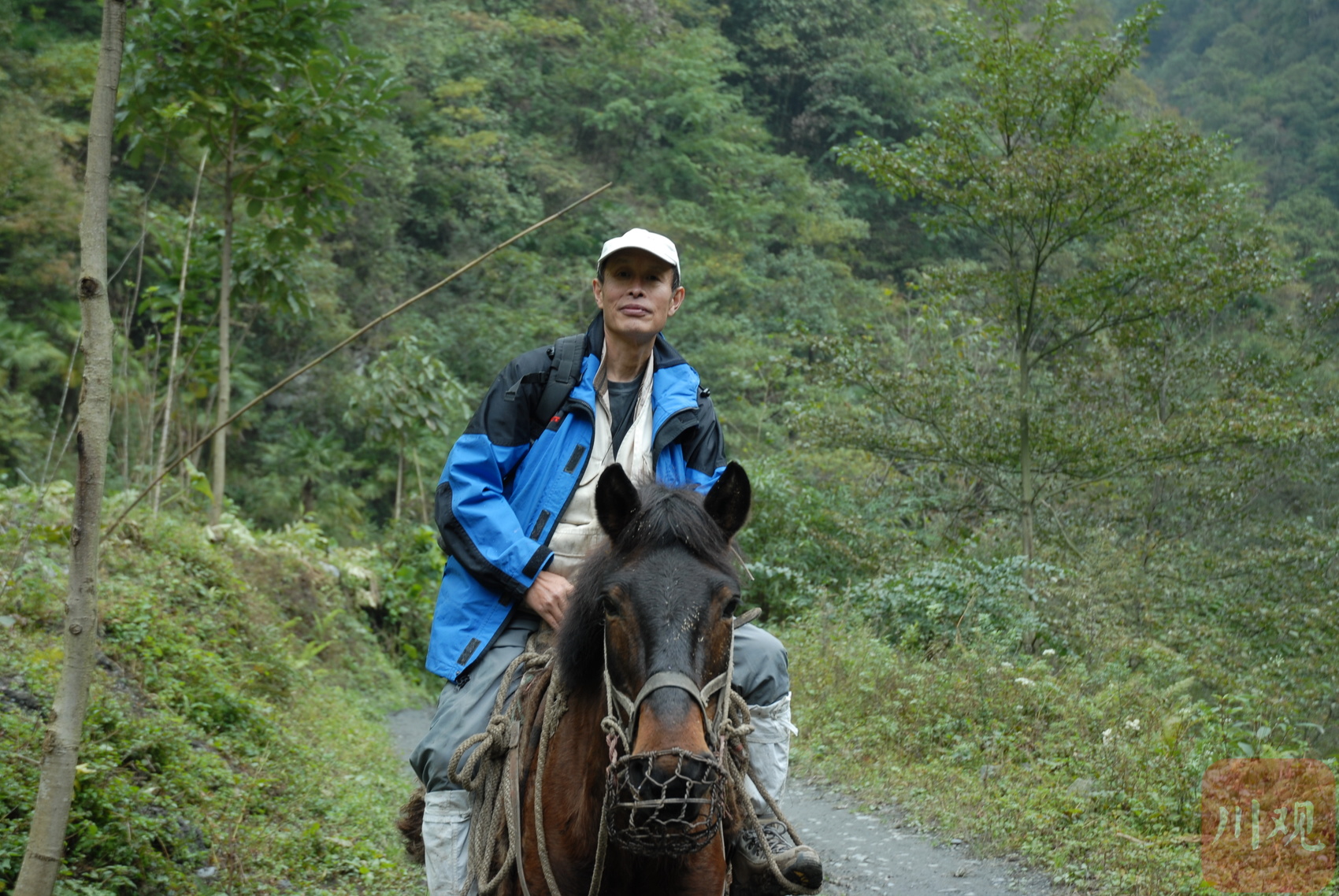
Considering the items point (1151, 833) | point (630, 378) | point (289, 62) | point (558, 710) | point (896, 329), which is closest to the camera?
point (558, 710)

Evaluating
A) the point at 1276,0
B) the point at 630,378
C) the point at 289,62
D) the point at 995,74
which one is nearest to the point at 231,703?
the point at 630,378

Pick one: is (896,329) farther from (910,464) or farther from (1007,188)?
(1007,188)

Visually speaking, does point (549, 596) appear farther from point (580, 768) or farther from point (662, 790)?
point (662, 790)

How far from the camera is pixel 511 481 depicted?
10.4 feet

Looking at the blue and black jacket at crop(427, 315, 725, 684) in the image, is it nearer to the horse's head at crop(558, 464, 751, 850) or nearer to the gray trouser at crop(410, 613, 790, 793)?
the gray trouser at crop(410, 613, 790, 793)

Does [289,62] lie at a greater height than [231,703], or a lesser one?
greater

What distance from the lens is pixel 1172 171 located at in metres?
10.5

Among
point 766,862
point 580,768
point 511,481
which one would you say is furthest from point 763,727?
point 511,481

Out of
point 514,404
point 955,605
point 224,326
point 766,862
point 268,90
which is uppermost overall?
point 268,90

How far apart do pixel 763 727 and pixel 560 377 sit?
125cm

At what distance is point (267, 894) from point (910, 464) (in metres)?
10.8

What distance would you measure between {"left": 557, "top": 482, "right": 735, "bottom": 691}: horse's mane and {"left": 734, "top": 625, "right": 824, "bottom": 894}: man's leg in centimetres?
56

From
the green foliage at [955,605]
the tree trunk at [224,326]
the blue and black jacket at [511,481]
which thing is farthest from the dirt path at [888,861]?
the tree trunk at [224,326]

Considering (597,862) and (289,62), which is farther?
(289,62)
